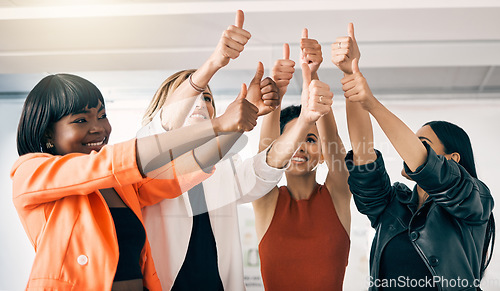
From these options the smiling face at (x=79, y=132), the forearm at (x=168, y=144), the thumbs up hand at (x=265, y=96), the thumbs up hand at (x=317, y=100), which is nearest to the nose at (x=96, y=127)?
the smiling face at (x=79, y=132)

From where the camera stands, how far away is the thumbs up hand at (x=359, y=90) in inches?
41.5

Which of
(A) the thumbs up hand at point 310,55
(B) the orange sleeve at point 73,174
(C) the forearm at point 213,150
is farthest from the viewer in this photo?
(A) the thumbs up hand at point 310,55

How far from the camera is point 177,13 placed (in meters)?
1.46

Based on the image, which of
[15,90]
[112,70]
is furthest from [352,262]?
[15,90]

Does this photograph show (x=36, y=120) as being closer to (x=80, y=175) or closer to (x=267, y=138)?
(x=80, y=175)

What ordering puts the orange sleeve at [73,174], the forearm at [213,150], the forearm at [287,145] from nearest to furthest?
the orange sleeve at [73,174] < the forearm at [213,150] < the forearm at [287,145]

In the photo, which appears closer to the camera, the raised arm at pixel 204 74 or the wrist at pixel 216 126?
the wrist at pixel 216 126

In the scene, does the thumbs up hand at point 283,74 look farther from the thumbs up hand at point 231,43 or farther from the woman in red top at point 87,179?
the woman in red top at point 87,179

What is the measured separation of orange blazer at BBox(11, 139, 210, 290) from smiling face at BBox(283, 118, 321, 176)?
0.51 m

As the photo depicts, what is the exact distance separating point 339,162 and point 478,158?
15.4 inches

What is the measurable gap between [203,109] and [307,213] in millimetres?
380

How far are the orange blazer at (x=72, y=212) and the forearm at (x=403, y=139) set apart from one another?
1.81ft

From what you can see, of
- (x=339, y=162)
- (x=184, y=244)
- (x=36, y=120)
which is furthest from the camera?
(x=339, y=162)

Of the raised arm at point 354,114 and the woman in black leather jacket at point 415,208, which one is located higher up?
the raised arm at point 354,114
